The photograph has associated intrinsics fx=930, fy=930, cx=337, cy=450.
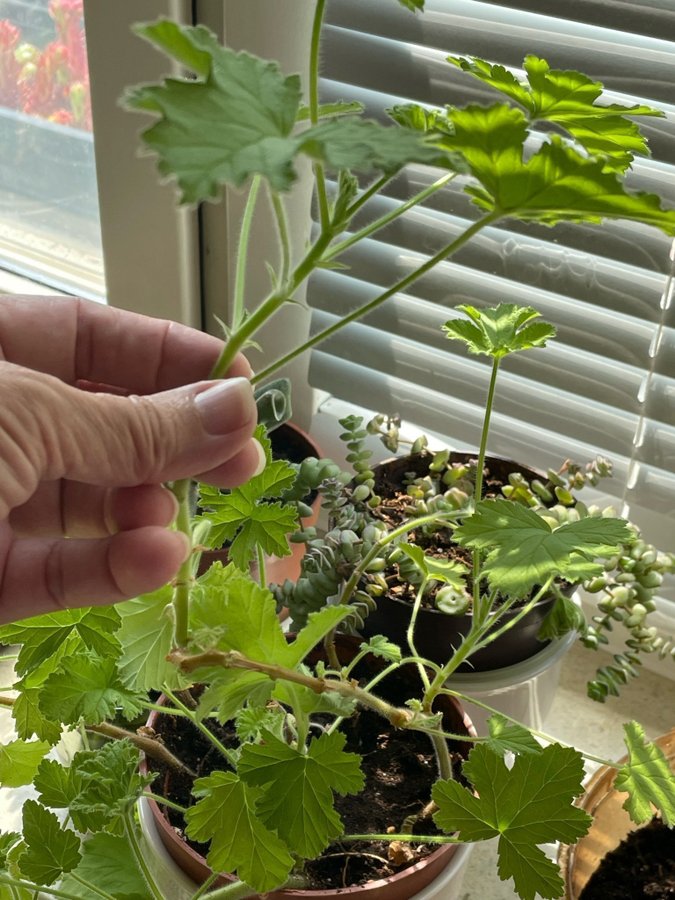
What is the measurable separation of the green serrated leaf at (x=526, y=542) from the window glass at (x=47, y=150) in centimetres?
79

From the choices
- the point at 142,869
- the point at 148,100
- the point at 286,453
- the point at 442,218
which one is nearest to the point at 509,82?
the point at 148,100

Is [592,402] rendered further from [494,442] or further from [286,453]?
[286,453]

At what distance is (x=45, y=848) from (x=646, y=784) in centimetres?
39

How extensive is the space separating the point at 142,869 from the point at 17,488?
25cm

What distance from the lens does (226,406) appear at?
0.51m

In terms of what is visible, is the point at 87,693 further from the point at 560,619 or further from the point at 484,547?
the point at 560,619

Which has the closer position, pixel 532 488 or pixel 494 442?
pixel 532 488

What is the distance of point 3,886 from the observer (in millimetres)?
656

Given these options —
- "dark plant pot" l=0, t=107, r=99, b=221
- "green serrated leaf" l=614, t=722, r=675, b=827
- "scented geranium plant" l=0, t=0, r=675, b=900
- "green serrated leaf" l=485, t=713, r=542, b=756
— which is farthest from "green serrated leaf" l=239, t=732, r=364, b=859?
"dark plant pot" l=0, t=107, r=99, b=221

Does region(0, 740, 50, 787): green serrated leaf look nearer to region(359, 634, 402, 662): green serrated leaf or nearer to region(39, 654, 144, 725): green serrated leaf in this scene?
region(39, 654, 144, 725): green serrated leaf

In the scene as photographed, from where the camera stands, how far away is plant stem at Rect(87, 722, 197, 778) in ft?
2.22

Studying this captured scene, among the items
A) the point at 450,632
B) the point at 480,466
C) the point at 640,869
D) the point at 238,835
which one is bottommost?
the point at 640,869

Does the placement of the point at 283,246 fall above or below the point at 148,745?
above

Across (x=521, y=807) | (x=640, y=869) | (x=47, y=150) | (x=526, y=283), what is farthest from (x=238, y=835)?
(x=47, y=150)
